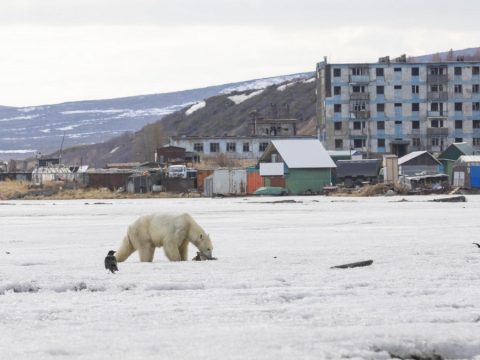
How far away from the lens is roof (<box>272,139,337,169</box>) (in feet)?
294

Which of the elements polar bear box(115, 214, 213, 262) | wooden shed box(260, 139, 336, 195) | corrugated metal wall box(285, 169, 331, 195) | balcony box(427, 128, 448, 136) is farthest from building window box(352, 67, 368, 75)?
polar bear box(115, 214, 213, 262)

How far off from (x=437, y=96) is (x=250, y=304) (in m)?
132

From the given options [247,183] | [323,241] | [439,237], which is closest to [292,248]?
[323,241]

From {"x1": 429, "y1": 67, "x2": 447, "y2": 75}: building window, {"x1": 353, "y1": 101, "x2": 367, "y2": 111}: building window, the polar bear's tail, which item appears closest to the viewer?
the polar bear's tail

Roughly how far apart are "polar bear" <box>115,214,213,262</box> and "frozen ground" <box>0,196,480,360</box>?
76 cm

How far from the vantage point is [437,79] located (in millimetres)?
141875

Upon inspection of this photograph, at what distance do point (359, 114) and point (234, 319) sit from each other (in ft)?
429

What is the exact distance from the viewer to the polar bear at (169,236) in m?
19.9

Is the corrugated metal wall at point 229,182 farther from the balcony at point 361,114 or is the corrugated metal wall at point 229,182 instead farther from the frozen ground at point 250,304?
the frozen ground at point 250,304

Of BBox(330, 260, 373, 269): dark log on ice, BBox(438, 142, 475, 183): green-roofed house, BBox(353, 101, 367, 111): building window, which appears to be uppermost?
BBox(353, 101, 367, 111): building window

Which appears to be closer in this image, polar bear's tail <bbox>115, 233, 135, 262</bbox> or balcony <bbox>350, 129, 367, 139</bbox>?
polar bear's tail <bbox>115, 233, 135, 262</bbox>

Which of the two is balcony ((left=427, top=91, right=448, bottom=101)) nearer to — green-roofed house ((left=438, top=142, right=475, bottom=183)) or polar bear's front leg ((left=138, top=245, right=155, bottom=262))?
green-roofed house ((left=438, top=142, right=475, bottom=183))

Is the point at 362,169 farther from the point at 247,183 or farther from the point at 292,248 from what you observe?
the point at 292,248

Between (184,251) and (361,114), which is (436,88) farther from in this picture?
(184,251)
